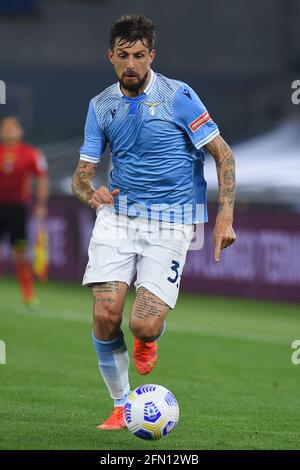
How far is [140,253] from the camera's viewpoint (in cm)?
845

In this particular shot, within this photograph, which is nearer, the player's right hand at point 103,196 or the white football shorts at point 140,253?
the player's right hand at point 103,196

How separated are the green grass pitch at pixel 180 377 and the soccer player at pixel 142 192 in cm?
63

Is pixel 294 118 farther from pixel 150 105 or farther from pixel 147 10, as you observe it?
pixel 150 105

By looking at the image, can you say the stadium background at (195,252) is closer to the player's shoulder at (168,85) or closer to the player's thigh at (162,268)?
the player's thigh at (162,268)

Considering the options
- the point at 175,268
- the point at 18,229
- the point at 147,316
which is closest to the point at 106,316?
the point at 147,316

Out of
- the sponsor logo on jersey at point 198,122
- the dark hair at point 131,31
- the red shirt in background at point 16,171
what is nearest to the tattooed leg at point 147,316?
the sponsor logo on jersey at point 198,122

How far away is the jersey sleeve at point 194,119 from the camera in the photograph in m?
8.32

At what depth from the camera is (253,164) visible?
25.3 metres

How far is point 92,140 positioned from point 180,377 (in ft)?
12.2

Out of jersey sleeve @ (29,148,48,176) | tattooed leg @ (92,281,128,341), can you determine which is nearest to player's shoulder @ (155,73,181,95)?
tattooed leg @ (92,281,128,341)

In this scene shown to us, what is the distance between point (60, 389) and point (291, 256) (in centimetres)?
836

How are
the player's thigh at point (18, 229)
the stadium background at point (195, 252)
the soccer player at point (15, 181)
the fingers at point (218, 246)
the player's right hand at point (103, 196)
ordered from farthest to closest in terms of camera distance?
the soccer player at point (15, 181) → the player's thigh at point (18, 229) → the stadium background at point (195, 252) → the player's right hand at point (103, 196) → the fingers at point (218, 246)

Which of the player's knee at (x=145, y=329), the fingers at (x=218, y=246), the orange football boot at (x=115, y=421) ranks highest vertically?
the fingers at (x=218, y=246)

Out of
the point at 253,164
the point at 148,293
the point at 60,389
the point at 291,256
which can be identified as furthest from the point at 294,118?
the point at 148,293
